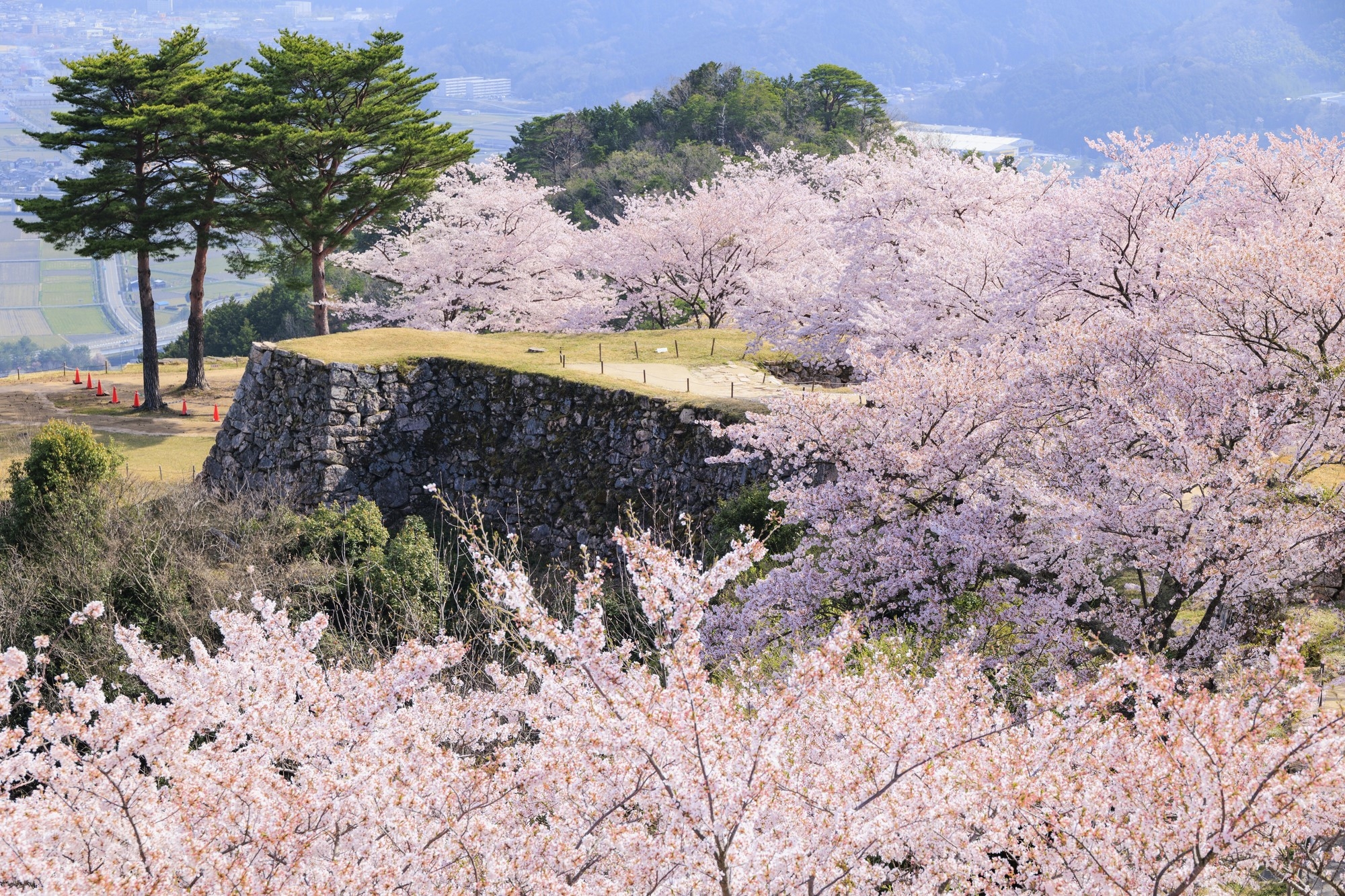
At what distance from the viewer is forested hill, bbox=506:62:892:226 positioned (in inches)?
1647

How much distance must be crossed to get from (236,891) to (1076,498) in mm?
6588

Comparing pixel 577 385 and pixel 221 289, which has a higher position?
pixel 221 289

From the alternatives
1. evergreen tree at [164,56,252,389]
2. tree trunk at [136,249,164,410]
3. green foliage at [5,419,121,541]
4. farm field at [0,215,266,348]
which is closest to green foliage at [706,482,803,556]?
green foliage at [5,419,121,541]

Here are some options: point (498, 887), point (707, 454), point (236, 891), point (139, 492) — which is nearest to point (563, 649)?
point (498, 887)

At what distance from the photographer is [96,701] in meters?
4.17

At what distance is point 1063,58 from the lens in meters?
130

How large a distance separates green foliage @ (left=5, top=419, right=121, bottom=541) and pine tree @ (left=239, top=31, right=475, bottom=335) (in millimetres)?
8705

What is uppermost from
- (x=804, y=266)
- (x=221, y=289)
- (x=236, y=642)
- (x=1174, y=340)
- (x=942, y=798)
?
(x=221, y=289)

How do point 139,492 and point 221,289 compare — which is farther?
point 221,289

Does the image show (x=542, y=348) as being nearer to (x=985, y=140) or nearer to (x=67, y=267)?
(x=985, y=140)

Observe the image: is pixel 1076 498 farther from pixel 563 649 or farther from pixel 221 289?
pixel 221 289

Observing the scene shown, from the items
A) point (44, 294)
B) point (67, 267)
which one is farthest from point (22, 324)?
point (67, 267)

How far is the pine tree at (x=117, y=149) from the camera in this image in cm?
2178

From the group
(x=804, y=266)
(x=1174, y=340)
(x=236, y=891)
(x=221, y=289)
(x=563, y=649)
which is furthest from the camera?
(x=221, y=289)
